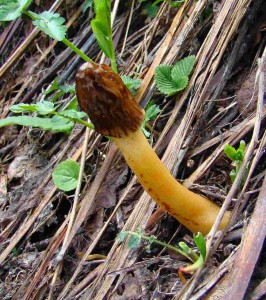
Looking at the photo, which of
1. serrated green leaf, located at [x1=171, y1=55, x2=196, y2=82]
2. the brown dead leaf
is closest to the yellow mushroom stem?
the brown dead leaf

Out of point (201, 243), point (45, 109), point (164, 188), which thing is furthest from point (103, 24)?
point (201, 243)

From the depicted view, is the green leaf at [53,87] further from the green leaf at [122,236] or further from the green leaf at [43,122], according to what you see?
the green leaf at [122,236]

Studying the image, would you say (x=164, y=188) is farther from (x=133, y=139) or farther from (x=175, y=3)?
(x=175, y=3)

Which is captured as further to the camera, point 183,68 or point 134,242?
point 183,68

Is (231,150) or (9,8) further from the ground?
(9,8)

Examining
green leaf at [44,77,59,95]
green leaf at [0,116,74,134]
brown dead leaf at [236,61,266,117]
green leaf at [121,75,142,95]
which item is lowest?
brown dead leaf at [236,61,266,117]

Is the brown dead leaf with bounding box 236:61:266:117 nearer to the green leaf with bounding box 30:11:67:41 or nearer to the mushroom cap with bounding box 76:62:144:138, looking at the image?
the mushroom cap with bounding box 76:62:144:138
